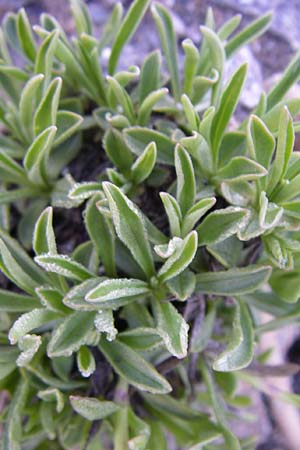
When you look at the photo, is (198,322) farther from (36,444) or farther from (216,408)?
(36,444)

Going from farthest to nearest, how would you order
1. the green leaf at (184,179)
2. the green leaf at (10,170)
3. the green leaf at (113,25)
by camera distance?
the green leaf at (113,25) → the green leaf at (10,170) → the green leaf at (184,179)

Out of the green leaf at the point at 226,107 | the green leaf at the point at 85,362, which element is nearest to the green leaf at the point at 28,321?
the green leaf at the point at 85,362

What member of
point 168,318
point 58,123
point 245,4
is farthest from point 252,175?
point 245,4

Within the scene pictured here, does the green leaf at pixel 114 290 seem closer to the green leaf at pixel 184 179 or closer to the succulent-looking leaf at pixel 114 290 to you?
the succulent-looking leaf at pixel 114 290

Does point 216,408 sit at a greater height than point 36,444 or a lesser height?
greater

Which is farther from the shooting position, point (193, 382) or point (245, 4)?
point (245, 4)

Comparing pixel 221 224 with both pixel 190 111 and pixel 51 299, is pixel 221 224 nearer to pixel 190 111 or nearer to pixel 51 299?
pixel 190 111

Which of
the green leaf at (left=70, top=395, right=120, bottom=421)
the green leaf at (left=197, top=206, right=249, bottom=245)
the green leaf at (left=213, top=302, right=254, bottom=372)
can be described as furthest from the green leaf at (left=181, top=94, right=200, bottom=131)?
the green leaf at (left=70, top=395, right=120, bottom=421)
